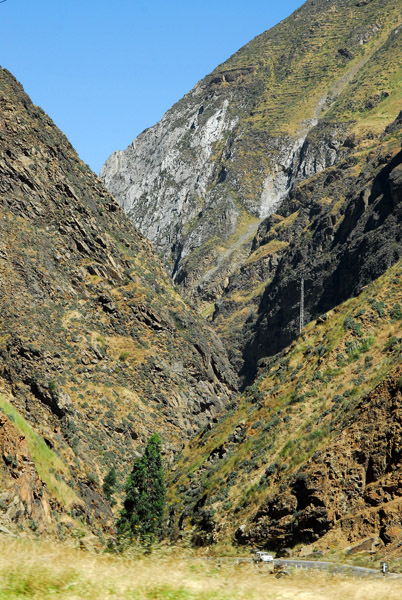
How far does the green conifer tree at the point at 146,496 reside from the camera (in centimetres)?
3888

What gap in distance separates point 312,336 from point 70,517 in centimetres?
2048

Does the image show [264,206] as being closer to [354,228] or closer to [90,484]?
[354,228]

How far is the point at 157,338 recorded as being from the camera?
7438cm

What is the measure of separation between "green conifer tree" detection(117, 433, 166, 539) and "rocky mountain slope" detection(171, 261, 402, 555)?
117cm

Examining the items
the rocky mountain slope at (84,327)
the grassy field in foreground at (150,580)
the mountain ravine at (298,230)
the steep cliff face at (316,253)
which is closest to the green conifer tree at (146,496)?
the rocky mountain slope at (84,327)

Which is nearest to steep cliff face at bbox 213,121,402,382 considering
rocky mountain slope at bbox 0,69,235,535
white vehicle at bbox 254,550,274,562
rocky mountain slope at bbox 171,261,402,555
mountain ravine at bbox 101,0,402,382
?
mountain ravine at bbox 101,0,402,382

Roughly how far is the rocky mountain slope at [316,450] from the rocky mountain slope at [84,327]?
8027 millimetres

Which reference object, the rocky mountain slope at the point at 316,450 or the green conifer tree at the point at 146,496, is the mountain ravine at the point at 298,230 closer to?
the rocky mountain slope at the point at 316,450

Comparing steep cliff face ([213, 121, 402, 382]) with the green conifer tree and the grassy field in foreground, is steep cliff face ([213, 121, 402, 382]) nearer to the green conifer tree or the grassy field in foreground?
the green conifer tree

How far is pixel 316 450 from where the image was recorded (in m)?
28.8

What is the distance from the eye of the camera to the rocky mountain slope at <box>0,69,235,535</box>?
54.9m

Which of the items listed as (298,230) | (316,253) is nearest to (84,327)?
(316,253)

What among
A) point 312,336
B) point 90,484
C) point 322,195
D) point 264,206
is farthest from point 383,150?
point 90,484

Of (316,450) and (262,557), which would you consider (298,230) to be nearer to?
(316,450)
